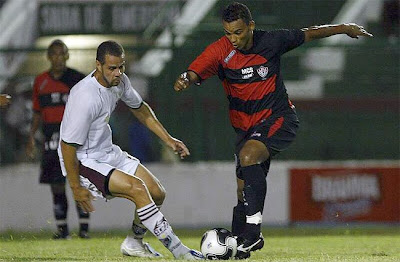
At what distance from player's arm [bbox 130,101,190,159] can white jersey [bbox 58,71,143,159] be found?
0.16 meters

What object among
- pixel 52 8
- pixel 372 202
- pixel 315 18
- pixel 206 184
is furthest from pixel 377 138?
pixel 52 8

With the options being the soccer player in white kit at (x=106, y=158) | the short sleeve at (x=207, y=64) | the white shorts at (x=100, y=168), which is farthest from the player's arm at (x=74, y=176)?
the short sleeve at (x=207, y=64)

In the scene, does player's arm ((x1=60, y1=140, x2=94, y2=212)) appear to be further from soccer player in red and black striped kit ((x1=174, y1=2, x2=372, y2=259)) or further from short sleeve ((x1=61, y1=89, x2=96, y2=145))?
soccer player in red and black striped kit ((x1=174, y1=2, x2=372, y2=259))

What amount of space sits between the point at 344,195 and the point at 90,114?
20.5ft

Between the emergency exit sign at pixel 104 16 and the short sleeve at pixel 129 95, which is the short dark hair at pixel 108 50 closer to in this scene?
the short sleeve at pixel 129 95

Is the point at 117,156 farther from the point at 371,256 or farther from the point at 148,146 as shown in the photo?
the point at 148,146

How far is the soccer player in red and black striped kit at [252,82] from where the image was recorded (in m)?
9.11

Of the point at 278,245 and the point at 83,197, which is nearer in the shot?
the point at 83,197

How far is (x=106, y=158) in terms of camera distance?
30.4 ft

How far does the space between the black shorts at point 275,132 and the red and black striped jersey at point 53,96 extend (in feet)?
12.3

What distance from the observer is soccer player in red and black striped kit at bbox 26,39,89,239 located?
41.5 ft

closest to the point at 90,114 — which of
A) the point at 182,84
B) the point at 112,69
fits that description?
the point at 112,69

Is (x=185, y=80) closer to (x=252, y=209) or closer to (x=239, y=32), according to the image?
(x=239, y=32)

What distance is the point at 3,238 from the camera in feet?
42.9
